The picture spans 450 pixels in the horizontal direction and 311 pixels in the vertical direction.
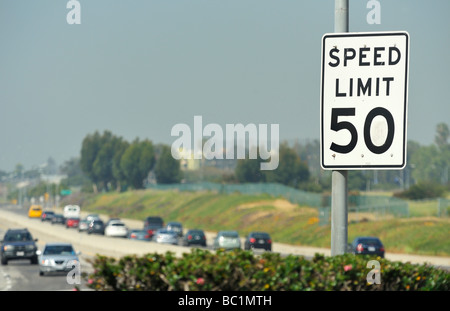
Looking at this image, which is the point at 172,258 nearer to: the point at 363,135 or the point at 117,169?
the point at 363,135

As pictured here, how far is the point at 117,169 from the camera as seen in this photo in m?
159

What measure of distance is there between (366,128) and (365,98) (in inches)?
11.9

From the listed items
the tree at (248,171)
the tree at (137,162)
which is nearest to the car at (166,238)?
the tree at (248,171)

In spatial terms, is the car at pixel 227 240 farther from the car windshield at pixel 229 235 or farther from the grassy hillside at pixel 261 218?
the grassy hillside at pixel 261 218

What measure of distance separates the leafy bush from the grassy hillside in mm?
44786

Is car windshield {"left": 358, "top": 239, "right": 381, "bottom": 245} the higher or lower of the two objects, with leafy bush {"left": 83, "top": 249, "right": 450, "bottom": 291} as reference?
lower

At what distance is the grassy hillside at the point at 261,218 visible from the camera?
185ft

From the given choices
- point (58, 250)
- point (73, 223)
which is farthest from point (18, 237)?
point (73, 223)

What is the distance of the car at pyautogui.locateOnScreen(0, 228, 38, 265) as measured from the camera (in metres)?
42.4

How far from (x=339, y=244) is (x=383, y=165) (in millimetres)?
1076

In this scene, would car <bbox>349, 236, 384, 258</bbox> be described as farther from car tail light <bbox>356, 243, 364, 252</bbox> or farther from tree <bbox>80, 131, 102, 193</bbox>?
tree <bbox>80, 131, 102, 193</bbox>

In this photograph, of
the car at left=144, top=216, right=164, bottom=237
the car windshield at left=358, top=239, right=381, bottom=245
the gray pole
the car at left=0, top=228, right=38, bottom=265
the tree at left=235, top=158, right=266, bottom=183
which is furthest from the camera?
the tree at left=235, top=158, right=266, bottom=183

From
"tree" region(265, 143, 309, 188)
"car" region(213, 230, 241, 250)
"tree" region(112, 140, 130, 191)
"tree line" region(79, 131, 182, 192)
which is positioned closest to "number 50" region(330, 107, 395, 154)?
"car" region(213, 230, 241, 250)

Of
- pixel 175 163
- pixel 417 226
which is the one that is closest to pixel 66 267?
pixel 417 226
